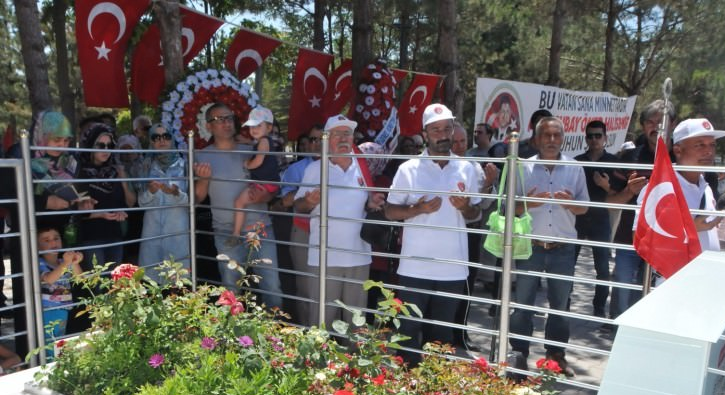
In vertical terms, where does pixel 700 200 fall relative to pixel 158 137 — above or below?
below

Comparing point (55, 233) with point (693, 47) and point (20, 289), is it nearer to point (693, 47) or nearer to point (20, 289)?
point (20, 289)

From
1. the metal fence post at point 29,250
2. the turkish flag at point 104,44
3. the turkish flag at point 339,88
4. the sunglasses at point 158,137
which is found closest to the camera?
the metal fence post at point 29,250

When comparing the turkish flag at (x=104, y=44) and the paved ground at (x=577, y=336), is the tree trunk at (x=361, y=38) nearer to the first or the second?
the turkish flag at (x=104, y=44)

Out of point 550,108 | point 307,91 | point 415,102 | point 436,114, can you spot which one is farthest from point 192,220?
point 415,102

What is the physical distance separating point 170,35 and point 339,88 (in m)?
4.25

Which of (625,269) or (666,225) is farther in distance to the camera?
(625,269)

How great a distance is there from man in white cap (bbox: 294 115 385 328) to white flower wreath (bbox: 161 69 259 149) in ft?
4.08

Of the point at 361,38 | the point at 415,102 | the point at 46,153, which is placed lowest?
the point at 46,153

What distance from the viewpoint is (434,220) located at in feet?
11.6

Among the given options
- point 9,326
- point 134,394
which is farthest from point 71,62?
point 134,394

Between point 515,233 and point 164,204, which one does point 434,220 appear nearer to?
point 515,233

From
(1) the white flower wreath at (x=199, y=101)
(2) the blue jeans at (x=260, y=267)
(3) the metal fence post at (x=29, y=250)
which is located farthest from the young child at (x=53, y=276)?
(1) the white flower wreath at (x=199, y=101)

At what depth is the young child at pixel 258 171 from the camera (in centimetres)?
399

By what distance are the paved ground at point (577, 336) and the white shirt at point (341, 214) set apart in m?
1.34
